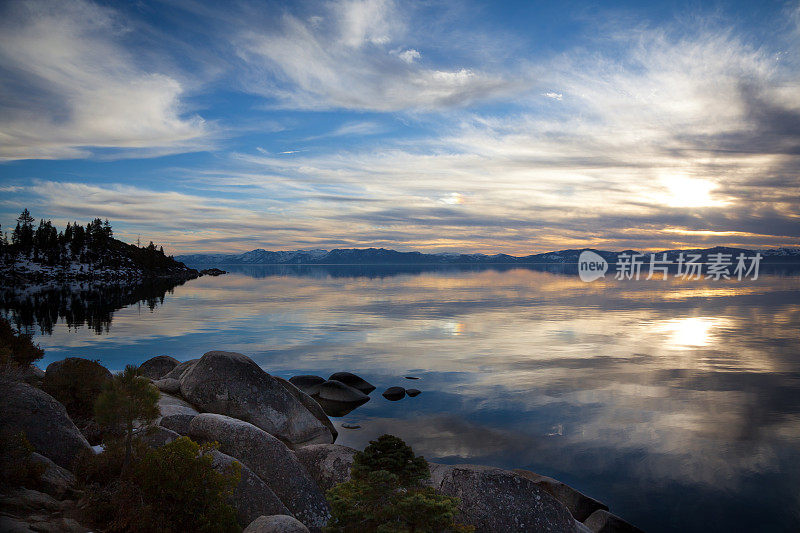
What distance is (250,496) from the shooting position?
12656 millimetres

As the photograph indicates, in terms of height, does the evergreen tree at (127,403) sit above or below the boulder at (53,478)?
above

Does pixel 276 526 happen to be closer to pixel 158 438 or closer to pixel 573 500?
pixel 158 438

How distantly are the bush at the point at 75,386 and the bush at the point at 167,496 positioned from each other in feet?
25.5

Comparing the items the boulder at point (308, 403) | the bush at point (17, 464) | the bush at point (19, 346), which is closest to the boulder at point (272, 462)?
the bush at point (17, 464)

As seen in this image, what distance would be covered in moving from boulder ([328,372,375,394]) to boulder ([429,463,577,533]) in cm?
1954

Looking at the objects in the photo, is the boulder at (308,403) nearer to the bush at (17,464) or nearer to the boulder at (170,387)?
the boulder at (170,387)

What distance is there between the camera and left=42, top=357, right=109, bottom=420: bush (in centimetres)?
1780

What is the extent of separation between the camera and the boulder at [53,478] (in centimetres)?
1102

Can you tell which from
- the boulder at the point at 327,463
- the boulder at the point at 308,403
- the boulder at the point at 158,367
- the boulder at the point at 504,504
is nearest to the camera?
the boulder at the point at 504,504

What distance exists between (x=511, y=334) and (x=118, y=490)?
157 ft

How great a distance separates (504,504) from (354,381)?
69.7ft

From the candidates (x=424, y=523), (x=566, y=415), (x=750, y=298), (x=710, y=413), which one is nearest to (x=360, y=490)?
(x=424, y=523)

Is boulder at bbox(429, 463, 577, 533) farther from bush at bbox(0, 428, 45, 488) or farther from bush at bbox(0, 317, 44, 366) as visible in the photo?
bush at bbox(0, 317, 44, 366)

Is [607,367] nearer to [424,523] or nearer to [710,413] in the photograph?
[710,413]
